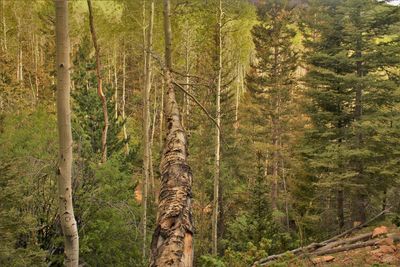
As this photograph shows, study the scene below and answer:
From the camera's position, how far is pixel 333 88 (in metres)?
13.0

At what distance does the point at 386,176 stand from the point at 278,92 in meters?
7.55

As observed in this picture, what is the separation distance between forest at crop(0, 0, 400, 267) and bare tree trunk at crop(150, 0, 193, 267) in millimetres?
15

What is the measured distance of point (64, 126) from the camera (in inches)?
122

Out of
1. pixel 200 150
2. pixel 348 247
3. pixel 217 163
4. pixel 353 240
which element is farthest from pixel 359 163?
pixel 200 150

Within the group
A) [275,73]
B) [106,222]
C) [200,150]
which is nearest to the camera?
[106,222]

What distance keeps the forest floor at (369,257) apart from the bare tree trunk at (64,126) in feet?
12.1

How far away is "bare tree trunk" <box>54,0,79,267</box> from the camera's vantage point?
2875 millimetres

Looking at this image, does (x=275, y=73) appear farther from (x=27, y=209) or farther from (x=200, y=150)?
(x=27, y=209)

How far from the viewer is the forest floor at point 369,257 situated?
5.55m

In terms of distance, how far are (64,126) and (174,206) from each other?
1269mm

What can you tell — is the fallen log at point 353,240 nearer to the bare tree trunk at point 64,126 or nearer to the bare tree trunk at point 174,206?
the bare tree trunk at point 174,206

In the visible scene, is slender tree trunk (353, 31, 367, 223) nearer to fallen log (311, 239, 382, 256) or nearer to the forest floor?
fallen log (311, 239, 382, 256)

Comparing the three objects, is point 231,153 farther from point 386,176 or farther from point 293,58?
point 386,176

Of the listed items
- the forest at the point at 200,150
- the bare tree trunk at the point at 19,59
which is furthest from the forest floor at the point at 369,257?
the bare tree trunk at the point at 19,59
